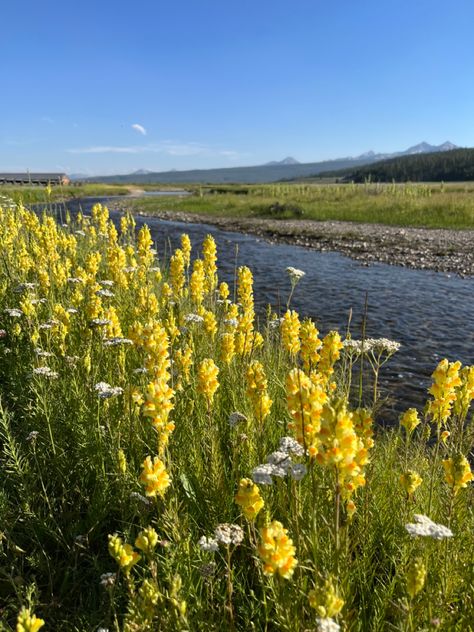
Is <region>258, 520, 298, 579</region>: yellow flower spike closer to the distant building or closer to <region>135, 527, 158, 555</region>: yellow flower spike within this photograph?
<region>135, 527, 158, 555</region>: yellow flower spike

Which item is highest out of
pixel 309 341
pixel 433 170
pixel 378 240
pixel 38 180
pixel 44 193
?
pixel 433 170

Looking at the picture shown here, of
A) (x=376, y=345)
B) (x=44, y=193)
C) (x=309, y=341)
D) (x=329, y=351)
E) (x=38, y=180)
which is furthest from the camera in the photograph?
(x=44, y=193)

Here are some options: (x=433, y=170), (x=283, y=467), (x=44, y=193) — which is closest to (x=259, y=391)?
(x=283, y=467)

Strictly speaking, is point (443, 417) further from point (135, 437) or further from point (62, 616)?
point (62, 616)

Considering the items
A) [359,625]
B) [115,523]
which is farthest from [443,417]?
[115,523]

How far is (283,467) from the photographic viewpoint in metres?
2.03

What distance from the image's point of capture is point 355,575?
2328mm

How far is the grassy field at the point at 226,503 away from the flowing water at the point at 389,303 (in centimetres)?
208

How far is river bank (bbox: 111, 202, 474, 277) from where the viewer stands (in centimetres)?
1672

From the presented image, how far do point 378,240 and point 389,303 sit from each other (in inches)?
406

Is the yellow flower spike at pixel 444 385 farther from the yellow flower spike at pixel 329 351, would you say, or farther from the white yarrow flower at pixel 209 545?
the white yarrow flower at pixel 209 545

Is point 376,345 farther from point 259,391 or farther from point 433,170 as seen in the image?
point 433,170

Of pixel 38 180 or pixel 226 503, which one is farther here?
pixel 38 180

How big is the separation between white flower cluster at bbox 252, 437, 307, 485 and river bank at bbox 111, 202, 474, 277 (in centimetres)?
1469
